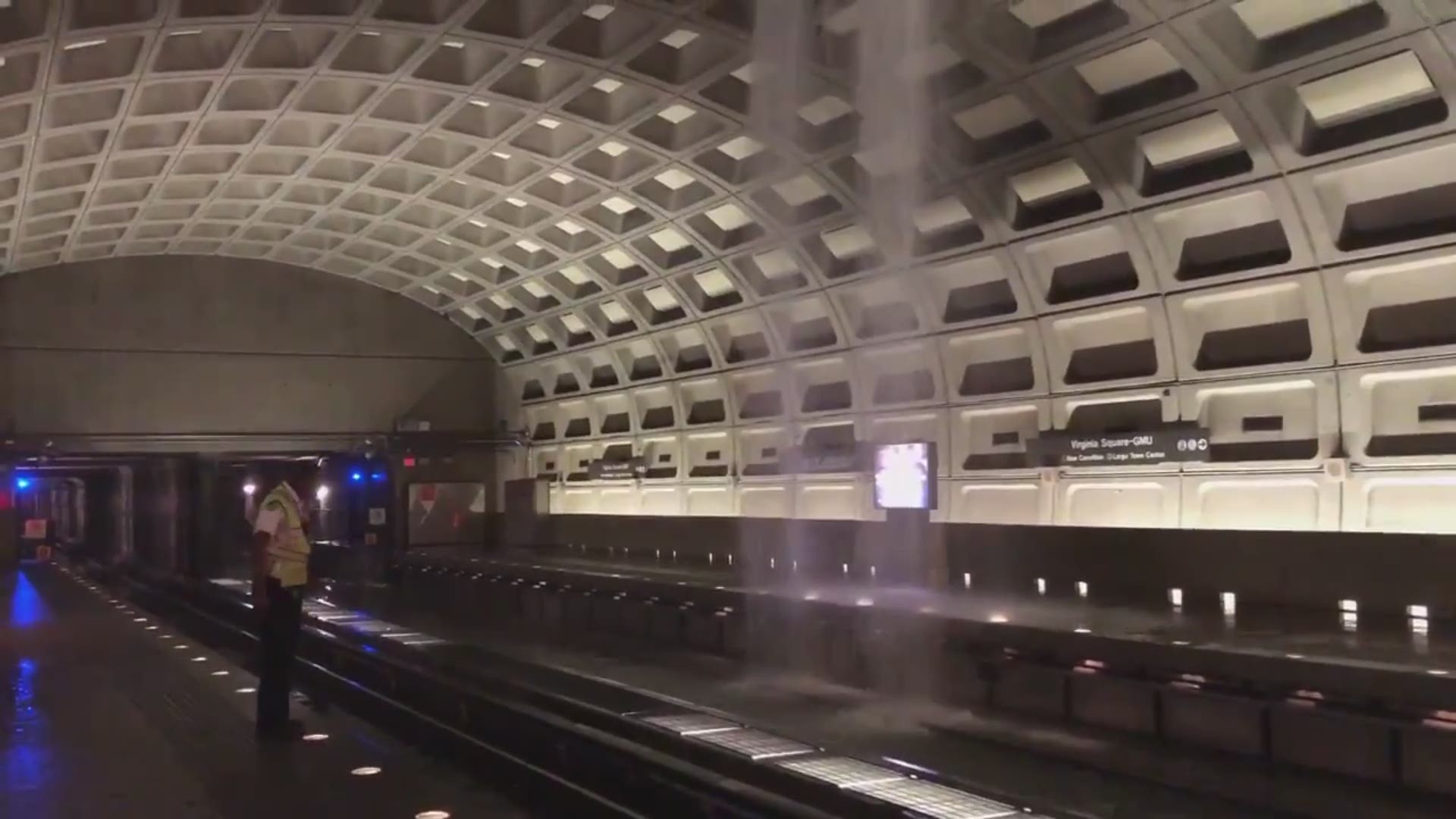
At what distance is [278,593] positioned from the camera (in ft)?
28.6

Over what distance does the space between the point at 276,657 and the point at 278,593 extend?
456mm

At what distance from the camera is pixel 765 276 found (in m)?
18.8

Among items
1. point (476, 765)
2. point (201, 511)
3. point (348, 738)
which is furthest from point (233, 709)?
point (201, 511)

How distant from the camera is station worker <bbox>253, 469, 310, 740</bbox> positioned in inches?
337

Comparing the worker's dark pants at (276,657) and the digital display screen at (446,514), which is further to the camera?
the digital display screen at (446,514)

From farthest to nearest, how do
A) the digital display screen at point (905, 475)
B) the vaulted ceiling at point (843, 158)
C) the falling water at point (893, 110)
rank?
1. the digital display screen at point (905, 475)
2. the falling water at point (893, 110)
3. the vaulted ceiling at point (843, 158)

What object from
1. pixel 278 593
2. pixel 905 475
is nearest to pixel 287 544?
pixel 278 593

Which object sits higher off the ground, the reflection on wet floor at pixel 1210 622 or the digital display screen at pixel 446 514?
the digital display screen at pixel 446 514

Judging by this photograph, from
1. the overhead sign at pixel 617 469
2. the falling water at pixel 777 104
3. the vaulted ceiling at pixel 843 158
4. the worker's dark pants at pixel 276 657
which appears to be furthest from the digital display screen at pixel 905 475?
the overhead sign at pixel 617 469

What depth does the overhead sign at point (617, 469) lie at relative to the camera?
23828mm

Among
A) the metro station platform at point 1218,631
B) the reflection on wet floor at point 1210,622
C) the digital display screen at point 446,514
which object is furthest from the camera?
the digital display screen at point 446,514

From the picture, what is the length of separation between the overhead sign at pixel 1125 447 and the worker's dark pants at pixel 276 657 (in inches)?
344

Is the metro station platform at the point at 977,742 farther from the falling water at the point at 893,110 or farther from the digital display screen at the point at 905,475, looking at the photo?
the falling water at the point at 893,110

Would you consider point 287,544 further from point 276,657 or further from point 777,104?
point 777,104
